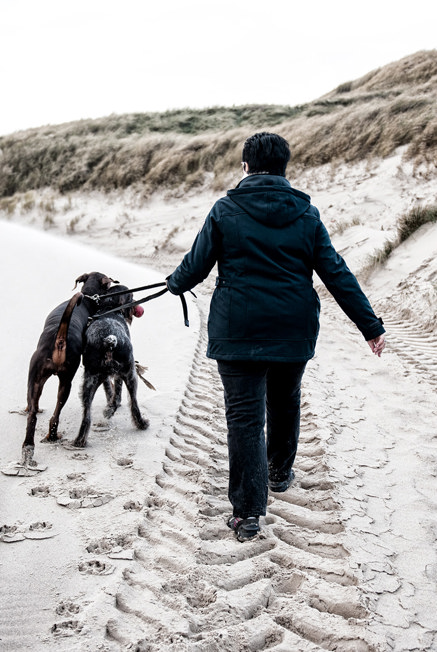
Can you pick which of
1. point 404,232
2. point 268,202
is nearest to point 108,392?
point 268,202

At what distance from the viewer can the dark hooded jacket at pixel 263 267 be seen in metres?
2.83

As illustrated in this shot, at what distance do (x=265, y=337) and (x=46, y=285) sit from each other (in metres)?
5.69

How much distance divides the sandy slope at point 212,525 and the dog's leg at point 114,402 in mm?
85

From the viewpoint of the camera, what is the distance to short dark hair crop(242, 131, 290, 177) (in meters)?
2.92

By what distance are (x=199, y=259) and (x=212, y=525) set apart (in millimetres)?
1373

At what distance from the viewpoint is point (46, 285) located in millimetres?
7898

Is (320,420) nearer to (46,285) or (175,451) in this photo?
(175,451)

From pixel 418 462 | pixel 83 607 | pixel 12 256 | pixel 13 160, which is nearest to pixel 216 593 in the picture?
pixel 83 607

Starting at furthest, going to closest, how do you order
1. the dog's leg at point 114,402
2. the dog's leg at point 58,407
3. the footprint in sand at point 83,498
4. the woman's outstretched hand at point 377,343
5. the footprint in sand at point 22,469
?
the dog's leg at point 114,402 → the dog's leg at point 58,407 → the footprint in sand at point 22,469 → the footprint in sand at point 83,498 → the woman's outstretched hand at point 377,343

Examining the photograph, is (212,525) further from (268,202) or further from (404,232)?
(404,232)

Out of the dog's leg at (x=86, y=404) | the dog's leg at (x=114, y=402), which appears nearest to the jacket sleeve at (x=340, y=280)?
the dog's leg at (x=86, y=404)

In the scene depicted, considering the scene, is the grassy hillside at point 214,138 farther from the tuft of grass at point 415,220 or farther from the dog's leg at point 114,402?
the dog's leg at point 114,402

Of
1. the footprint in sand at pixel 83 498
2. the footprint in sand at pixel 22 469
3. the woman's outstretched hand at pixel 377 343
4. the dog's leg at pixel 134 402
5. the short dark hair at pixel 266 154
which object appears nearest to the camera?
the short dark hair at pixel 266 154

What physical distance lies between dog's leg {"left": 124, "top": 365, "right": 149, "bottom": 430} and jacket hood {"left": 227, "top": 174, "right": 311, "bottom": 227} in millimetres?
1875
